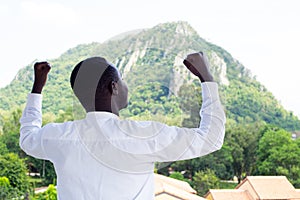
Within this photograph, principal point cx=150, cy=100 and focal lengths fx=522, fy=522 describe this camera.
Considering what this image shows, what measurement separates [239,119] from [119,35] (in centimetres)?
262

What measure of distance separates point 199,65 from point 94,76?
10cm

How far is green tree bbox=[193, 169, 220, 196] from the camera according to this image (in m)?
3.98

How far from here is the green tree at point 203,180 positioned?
398 centimetres

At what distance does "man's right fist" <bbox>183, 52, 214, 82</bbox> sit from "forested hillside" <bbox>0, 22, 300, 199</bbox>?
0.05 m

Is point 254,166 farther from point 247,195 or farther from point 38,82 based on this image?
point 38,82

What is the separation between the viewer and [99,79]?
478 millimetres

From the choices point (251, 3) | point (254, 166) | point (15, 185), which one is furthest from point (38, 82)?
point (254, 166)

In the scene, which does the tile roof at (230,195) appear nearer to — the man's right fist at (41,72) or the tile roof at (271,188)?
the tile roof at (271,188)

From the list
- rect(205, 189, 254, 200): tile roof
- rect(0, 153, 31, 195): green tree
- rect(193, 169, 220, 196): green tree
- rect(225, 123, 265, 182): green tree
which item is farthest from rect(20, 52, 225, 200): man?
rect(193, 169, 220, 196): green tree

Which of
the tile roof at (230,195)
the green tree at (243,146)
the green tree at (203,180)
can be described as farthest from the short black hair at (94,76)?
the green tree at (203,180)

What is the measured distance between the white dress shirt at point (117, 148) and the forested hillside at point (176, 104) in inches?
2.3

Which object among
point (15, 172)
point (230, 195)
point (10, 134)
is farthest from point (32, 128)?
point (15, 172)

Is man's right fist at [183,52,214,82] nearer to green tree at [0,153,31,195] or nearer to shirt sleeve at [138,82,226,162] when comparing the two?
shirt sleeve at [138,82,226,162]

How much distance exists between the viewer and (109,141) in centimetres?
47
